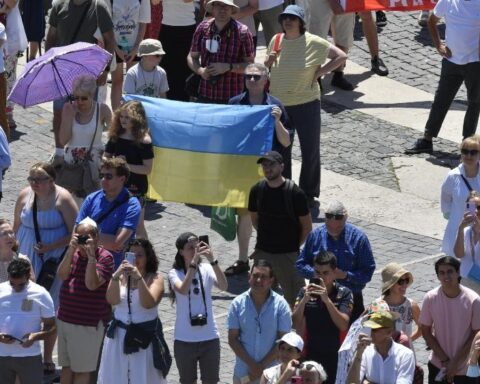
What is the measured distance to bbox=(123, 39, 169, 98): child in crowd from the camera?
1747cm

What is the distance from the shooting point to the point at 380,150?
19016mm

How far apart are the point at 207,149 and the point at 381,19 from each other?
6.87 meters

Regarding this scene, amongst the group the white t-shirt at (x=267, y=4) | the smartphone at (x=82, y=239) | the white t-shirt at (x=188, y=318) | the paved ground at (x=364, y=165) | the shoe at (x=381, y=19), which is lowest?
the paved ground at (x=364, y=165)

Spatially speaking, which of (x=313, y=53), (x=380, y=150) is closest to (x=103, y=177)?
(x=313, y=53)

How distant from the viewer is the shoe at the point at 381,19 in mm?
22562

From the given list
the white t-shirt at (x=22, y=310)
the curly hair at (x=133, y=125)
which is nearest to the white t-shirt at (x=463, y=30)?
the curly hair at (x=133, y=125)

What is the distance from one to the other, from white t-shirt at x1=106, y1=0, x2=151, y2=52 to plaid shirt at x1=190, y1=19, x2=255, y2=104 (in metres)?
1.54

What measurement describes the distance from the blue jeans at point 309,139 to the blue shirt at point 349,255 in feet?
12.6

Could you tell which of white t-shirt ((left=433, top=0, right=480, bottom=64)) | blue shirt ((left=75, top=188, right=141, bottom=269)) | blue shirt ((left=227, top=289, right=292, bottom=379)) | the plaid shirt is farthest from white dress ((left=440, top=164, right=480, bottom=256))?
white t-shirt ((left=433, top=0, right=480, bottom=64))

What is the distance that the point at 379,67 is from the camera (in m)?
21.2

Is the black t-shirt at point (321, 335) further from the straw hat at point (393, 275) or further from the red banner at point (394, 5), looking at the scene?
the red banner at point (394, 5)

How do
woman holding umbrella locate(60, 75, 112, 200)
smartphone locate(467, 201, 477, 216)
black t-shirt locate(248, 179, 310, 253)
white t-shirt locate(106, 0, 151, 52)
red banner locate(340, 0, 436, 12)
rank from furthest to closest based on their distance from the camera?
red banner locate(340, 0, 436, 12), white t-shirt locate(106, 0, 151, 52), woman holding umbrella locate(60, 75, 112, 200), black t-shirt locate(248, 179, 310, 253), smartphone locate(467, 201, 477, 216)

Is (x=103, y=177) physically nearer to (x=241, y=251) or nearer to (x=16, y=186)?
(x=241, y=251)

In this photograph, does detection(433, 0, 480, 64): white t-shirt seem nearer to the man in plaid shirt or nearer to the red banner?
the red banner
